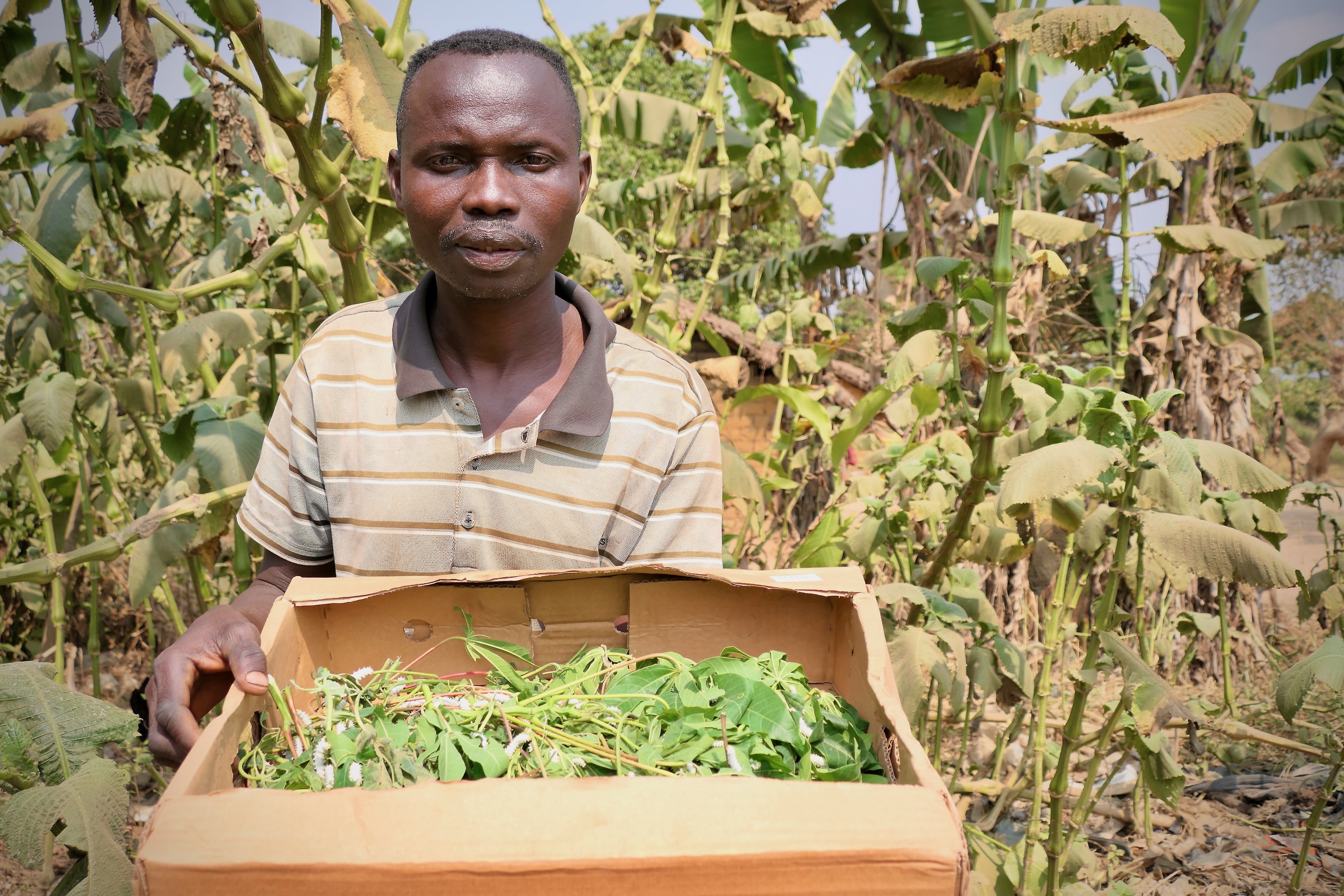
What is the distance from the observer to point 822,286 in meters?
8.73

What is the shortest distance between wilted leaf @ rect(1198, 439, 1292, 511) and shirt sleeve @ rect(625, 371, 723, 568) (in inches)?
38.5

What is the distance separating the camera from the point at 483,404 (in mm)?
1742

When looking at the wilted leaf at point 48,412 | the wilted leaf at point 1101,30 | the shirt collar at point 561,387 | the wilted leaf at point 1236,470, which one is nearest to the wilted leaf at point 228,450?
the wilted leaf at point 48,412

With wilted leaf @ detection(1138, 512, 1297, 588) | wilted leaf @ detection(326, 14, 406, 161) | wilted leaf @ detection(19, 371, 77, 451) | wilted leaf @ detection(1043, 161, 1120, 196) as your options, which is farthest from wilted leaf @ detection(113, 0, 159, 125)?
wilted leaf @ detection(1043, 161, 1120, 196)

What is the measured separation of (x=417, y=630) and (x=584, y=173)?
1.00 meters

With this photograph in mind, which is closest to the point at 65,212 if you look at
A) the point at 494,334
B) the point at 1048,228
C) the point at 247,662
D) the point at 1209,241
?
the point at 494,334

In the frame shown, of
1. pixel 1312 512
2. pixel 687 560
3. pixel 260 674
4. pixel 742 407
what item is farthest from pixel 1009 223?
pixel 1312 512

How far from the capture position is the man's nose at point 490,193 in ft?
4.91

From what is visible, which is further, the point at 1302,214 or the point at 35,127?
the point at 1302,214

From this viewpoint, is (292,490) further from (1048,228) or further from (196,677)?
(1048,228)

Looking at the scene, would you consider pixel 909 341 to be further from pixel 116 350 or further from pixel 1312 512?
pixel 1312 512

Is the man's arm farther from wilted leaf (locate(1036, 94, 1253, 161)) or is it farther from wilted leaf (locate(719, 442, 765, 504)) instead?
wilted leaf (locate(719, 442, 765, 504))

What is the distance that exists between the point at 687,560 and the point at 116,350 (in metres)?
5.18

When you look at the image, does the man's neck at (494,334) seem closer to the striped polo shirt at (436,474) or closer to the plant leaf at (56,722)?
the striped polo shirt at (436,474)
